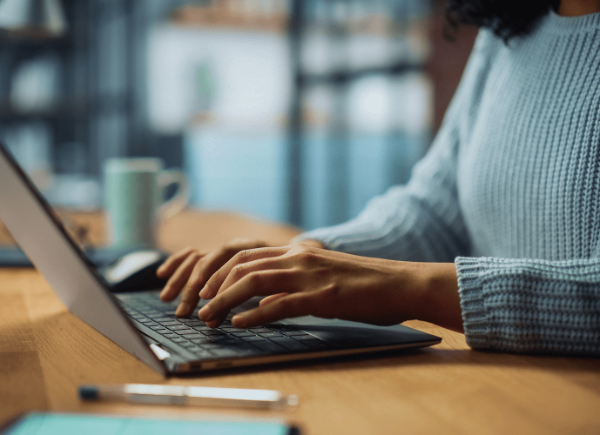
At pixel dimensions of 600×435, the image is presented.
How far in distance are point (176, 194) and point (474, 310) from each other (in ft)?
2.95

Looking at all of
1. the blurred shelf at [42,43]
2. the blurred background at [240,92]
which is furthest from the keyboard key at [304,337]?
the blurred shelf at [42,43]

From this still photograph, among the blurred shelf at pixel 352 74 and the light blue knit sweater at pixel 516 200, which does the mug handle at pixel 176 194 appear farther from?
the blurred shelf at pixel 352 74

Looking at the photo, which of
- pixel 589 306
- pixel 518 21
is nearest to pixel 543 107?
pixel 518 21

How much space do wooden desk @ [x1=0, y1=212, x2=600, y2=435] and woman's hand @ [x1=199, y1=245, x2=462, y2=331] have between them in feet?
0.14

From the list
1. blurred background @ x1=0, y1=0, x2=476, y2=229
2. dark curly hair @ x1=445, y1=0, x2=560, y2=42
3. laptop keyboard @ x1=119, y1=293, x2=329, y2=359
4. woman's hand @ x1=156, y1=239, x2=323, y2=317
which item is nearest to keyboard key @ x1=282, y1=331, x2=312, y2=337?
laptop keyboard @ x1=119, y1=293, x2=329, y2=359

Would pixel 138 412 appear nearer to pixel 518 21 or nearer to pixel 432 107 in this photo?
pixel 518 21

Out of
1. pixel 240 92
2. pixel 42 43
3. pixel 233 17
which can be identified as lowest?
pixel 240 92

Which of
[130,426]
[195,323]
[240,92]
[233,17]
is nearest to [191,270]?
[195,323]

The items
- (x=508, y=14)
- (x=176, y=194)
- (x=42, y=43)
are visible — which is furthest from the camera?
(x=42, y=43)

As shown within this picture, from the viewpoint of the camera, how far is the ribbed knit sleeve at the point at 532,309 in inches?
19.4

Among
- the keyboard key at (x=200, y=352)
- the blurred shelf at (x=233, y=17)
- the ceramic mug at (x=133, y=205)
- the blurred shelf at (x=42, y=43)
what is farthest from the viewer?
the blurred shelf at (x=233, y=17)

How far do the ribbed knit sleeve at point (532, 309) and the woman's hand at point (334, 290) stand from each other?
2 centimetres

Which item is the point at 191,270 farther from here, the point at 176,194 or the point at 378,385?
the point at 176,194

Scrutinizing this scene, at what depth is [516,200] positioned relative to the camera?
0.81m
